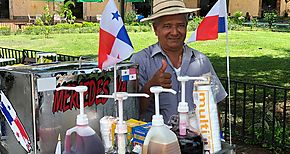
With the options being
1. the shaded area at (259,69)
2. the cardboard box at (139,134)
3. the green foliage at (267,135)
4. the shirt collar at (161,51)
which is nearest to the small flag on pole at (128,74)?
the cardboard box at (139,134)

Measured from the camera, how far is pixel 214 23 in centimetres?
175

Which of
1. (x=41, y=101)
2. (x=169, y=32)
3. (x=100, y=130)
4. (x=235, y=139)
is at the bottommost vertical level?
(x=235, y=139)

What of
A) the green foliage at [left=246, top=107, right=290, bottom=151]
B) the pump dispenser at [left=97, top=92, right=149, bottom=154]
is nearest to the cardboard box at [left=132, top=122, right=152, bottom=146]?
the pump dispenser at [left=97, top=92, right=149, bottom=154]

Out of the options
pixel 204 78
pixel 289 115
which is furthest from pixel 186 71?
pixel 289 115

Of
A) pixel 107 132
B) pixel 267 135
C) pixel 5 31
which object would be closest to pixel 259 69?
pixel 267 135

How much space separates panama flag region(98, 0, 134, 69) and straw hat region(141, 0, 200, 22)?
17.8 inches

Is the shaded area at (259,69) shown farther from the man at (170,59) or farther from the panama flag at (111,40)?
the panama flag at (111,40)

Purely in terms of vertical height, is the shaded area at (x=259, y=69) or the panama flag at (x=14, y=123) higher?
the panama flag at (x=14, y=123)

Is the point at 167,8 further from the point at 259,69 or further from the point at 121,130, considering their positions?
the point at 259,69

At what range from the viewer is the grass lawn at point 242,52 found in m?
9.18

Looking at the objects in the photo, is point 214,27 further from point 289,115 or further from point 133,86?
point 289,115

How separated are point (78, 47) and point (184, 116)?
13.0 metres

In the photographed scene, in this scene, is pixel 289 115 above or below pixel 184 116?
below

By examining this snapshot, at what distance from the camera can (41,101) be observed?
4.60 feet
